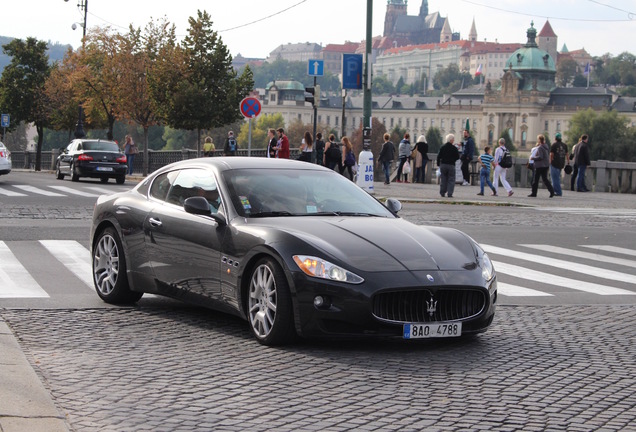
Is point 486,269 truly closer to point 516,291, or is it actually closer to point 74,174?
point 516,291

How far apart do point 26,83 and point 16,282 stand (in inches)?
2555

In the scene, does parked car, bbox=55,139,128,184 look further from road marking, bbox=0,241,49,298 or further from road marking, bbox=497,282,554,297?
road marking, bbox=497,282,554,297

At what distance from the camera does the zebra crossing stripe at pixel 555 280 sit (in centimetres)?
1173

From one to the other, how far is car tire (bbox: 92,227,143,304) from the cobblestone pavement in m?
0.40

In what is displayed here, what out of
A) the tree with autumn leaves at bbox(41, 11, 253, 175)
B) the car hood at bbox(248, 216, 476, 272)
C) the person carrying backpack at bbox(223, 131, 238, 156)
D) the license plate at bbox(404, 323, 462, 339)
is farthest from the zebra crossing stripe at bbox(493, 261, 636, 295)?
the tree with autumn leaves at bbox(41, 11, 253, 175)

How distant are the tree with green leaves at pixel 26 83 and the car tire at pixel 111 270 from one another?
208 ft

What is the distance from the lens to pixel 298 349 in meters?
7.71

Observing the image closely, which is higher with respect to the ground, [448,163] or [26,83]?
[26,83]

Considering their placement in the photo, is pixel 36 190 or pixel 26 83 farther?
pixel 26 83

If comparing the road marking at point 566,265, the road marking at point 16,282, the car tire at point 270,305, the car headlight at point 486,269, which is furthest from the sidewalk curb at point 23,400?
the road marking at point 566,265

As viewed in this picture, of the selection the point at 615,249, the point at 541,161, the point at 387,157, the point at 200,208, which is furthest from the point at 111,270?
the point at 387,157

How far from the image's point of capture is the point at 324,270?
24.6 feet

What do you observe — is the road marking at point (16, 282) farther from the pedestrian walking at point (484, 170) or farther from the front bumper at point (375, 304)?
the pedestrian walking at point (484, 170)

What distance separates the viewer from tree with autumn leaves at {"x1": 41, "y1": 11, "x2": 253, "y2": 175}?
52312 millimetres
